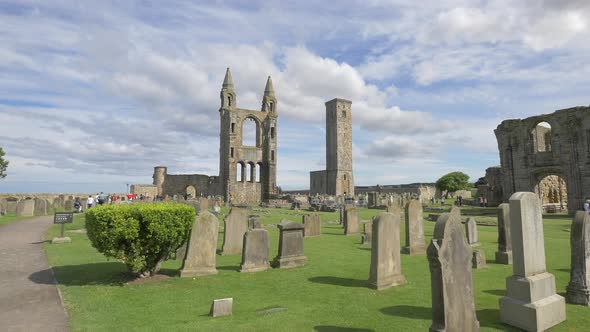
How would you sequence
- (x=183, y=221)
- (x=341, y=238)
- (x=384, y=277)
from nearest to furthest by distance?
(x=384, y=277)
(x=183, y=221)
(x=341, y=238)

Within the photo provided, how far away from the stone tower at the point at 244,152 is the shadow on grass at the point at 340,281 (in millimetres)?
36468

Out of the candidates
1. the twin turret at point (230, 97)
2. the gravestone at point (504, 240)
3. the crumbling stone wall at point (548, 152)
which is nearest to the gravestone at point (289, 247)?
the gravestone at point (504, 240)

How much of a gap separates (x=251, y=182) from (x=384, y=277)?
3910 cm

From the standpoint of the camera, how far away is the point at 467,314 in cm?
430

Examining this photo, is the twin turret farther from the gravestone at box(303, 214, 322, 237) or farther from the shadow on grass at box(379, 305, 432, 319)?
the shadow on grass at box(379, 305, 432, 319)

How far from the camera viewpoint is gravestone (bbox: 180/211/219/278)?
7.50 meters

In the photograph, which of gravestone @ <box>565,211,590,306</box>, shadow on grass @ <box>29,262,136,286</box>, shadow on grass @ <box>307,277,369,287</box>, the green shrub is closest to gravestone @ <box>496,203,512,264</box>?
gravestone @ <box>565,211,590,306</box>

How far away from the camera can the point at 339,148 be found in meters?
55.8

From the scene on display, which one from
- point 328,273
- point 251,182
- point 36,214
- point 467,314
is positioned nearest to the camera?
point 467,314

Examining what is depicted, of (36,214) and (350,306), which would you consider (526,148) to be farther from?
(36,214)

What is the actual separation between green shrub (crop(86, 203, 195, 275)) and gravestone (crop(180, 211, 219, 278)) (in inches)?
14.3

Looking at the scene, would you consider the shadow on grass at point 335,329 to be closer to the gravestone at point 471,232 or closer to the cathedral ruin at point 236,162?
the gravestone at point 471,232

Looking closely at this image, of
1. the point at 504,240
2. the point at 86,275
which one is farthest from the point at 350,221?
the point at 86,275

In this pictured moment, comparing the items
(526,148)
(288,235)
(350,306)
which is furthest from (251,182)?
(350,306)
